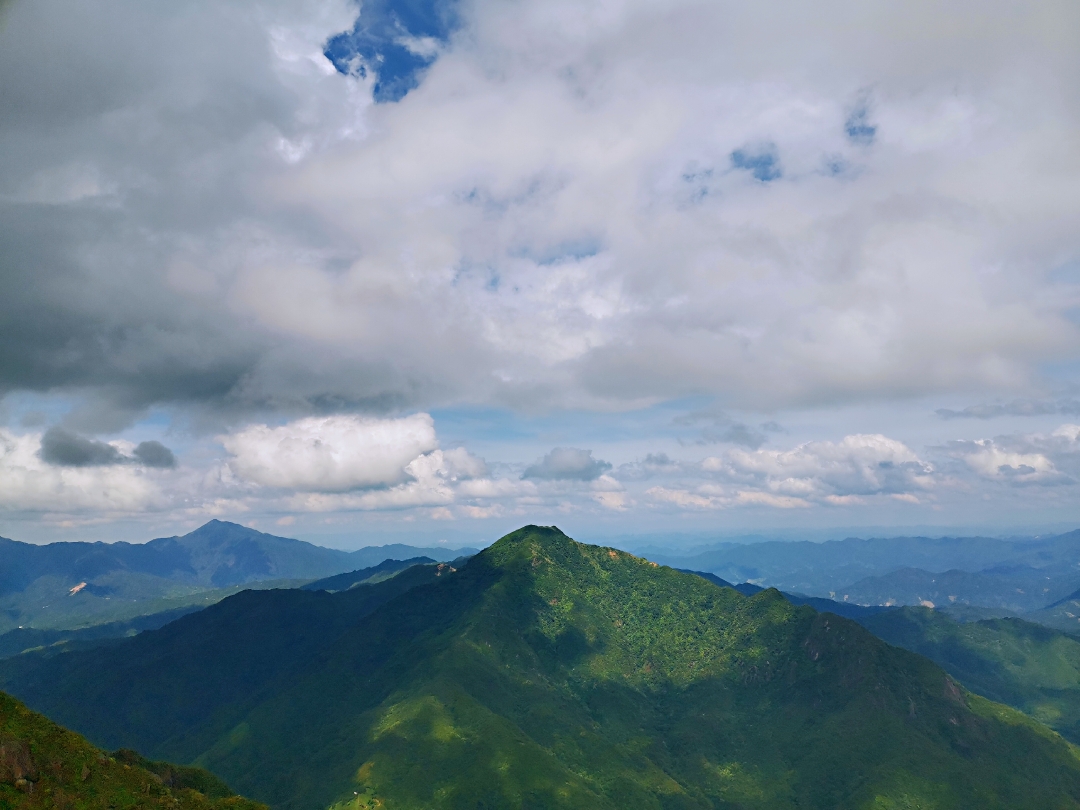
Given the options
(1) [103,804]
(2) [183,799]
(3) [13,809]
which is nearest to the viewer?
(3) [13,809]

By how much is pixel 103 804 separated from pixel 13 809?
599 inches

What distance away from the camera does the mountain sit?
120688 mm

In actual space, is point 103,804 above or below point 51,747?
below

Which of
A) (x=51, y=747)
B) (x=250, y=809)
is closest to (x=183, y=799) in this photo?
(x=250, y=809)

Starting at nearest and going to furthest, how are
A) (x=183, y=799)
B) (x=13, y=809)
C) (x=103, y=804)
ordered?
(x=13, y=809) < (x=103, y=804) < (x=183, y=799)

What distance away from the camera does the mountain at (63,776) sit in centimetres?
12069

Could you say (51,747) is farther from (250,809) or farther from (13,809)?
→ (250,809)

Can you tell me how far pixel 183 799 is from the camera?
5610 inches

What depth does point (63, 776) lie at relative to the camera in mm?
126812

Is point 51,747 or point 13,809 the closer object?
point 13,809

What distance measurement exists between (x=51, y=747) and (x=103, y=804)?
1545 cm

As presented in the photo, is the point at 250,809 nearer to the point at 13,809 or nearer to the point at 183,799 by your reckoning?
the point at 183,799

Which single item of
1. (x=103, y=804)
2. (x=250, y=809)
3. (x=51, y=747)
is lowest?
(x=250, y=809)

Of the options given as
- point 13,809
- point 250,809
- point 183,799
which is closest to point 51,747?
point 13,809
